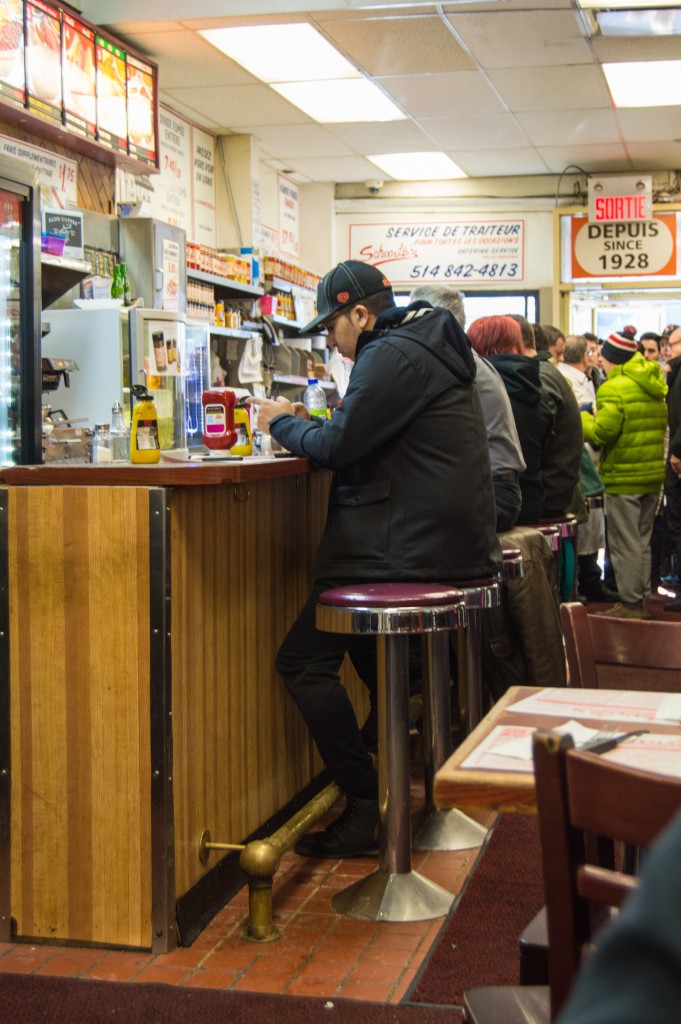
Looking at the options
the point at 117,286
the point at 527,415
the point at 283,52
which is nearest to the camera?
the point at 527,415

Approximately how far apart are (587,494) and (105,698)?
555 cm

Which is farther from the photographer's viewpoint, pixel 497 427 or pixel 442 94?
pixel 442 94

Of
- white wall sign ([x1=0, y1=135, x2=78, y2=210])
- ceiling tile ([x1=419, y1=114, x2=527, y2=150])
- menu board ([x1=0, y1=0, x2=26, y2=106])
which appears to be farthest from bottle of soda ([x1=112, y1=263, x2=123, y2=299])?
ceiling tile ([x1=419, y1=114, x2=527, y2=150])

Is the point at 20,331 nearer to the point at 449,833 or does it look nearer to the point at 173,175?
the point at 449,833

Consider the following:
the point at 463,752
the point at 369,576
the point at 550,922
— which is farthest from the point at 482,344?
the point at 550,922

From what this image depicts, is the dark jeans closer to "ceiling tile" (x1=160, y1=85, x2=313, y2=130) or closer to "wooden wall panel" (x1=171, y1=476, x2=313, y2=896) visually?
"wooden wall panel" (x1=171, y1=476, x2=313, y2=896)

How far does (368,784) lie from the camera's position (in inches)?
145

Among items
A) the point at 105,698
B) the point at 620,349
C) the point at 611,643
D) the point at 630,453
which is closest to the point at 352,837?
the point at 105,698

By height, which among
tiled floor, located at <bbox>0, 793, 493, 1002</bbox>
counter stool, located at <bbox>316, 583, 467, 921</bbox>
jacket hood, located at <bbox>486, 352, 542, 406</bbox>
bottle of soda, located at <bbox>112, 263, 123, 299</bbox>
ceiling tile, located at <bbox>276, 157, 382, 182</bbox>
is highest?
ceiling tile, located at <bbox>276, 157, 382, 182</bbox>

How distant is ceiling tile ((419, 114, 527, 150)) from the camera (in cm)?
945

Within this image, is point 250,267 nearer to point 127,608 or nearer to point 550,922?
point 127,608

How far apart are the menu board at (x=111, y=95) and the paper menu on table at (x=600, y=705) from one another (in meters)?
5.05

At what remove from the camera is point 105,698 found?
307 centimetres

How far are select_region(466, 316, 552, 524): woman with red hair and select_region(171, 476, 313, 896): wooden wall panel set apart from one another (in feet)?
4.44
